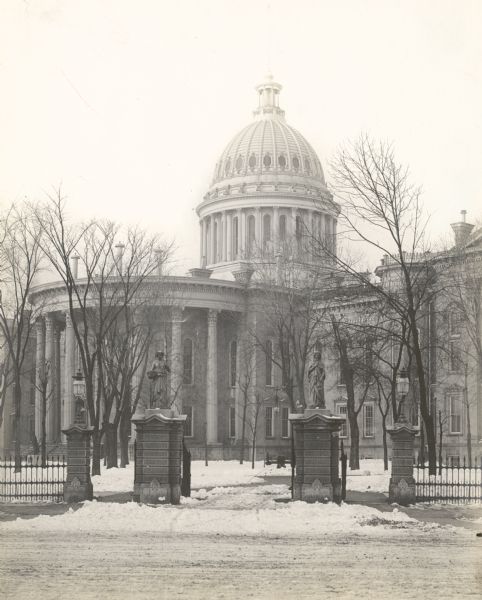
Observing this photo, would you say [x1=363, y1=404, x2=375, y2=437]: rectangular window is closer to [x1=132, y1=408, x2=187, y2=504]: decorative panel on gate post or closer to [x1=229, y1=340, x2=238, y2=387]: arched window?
[x1=229, y1=340, x2=238, y2=387]: arched window

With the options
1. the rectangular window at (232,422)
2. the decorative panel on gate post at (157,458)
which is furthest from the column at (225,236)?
the decorative panel on gate post at (157,458)

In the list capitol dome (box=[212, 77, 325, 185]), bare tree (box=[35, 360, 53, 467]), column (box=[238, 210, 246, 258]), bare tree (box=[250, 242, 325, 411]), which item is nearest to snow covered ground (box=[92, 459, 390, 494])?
bare tree (box=[250, 242, 325, 411])

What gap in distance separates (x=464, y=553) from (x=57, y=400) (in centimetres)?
5985

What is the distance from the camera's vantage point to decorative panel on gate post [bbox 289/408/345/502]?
24750 millimetres

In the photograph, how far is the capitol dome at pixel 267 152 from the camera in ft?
319

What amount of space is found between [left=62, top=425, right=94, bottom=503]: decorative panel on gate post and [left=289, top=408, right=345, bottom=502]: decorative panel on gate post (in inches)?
211

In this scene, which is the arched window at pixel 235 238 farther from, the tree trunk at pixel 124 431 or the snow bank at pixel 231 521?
the snow bank at pixel 231 521

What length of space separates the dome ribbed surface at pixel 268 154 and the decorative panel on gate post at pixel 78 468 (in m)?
72.1

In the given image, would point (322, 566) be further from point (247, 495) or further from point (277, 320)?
point (277, 320)

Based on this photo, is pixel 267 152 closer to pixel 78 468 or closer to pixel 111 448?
pixel 111 448

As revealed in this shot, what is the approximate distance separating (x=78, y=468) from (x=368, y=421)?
45.4 metres

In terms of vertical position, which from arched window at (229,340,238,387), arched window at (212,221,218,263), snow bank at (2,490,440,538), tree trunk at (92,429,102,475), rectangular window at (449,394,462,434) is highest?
arched window at (212,221,218,263)

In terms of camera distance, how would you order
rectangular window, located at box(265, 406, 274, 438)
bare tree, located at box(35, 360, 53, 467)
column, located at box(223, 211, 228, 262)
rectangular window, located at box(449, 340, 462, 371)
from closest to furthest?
rectangular window, located at box(449, 340, 462, 371), bare tree, located at box(35, 360, 53, 467), rectangular window, located at box(265, 406, 274, 438), column, located at box(223, 211, 228, 262)

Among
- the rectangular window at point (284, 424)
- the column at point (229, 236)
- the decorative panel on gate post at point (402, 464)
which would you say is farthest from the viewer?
the column at point (229, 236)
